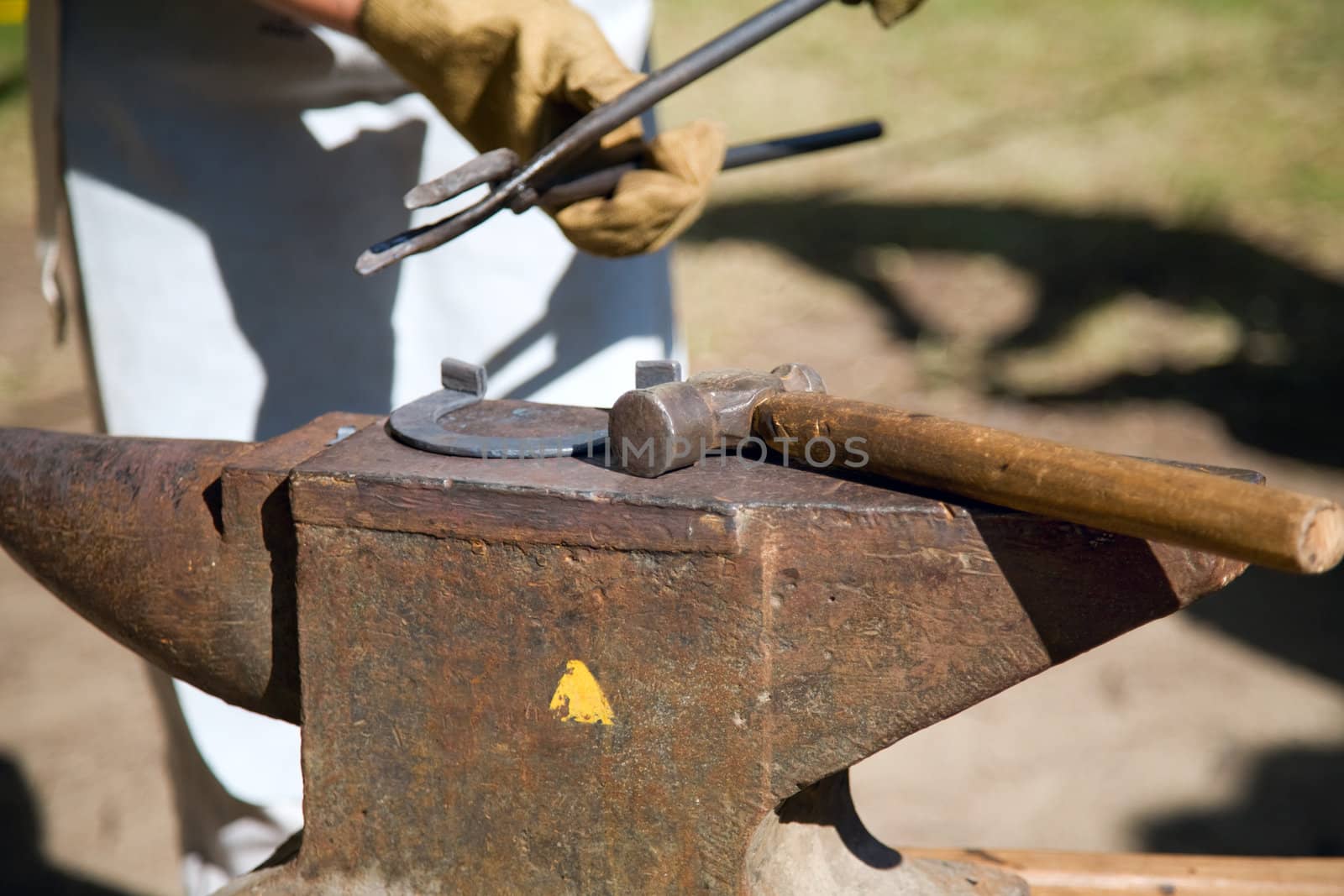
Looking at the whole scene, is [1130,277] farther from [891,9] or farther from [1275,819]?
[891,9]

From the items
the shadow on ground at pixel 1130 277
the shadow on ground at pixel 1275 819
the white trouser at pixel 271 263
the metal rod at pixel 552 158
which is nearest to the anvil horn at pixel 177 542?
the metal rod at pixel 552 158

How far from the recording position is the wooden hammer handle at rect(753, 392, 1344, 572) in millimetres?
691

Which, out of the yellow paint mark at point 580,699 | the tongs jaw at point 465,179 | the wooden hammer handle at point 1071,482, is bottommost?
the yellow paint mark at point 580,699

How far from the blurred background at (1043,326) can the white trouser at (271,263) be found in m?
0.88

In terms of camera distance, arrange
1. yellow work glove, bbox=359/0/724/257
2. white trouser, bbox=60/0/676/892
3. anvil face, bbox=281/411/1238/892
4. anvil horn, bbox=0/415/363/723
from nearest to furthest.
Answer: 1. anvil face, bbox=281/411/1238/892
2. anvil horn, bbox=0/415/363/723
3. yellow work glove, bbox=359/0/724/257
4. white trouser, bbox=60/0/676/892

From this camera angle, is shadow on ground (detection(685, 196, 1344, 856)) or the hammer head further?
shadow on ground (detection(685, 196, 1344, 856))

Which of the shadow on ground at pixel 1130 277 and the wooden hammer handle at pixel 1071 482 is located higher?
the wooden hammer handle at pixel 1071 482

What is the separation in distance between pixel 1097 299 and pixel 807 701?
13.0 ft

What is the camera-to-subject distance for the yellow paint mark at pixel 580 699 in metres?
0.90

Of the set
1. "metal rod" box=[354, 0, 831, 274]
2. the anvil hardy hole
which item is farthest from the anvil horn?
"metal rod" box=[354, 0, 831, 274]

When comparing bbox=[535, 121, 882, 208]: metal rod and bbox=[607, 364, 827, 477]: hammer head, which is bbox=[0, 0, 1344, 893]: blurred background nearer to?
bbox=[535, 121, 882, 208]: metal rod

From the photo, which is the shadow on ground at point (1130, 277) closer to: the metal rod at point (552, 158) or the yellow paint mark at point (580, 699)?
the metal rod at point (552, 158)

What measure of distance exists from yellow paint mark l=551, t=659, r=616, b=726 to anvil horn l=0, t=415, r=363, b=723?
253 millimetres

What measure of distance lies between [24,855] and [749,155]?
211cm
